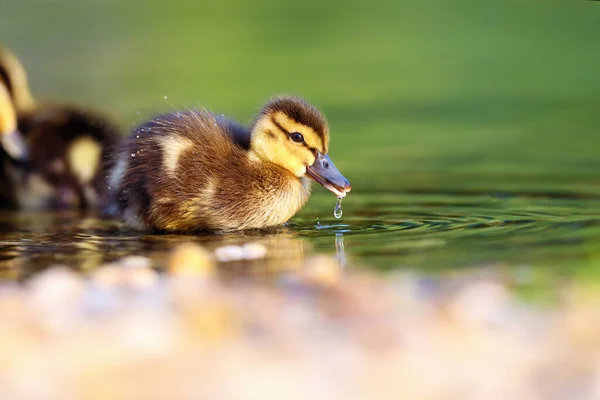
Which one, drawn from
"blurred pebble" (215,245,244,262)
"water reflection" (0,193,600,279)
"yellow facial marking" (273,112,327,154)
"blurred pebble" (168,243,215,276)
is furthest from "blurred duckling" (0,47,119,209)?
"blurred pebble" (168,243,215,276)

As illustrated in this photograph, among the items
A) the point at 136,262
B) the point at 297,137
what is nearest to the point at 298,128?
the point at 297,137

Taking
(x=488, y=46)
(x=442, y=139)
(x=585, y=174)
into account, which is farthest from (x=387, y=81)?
(x=585, y=174)

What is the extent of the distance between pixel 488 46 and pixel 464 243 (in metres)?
10.8

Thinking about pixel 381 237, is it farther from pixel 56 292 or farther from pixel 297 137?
pixel 56 292

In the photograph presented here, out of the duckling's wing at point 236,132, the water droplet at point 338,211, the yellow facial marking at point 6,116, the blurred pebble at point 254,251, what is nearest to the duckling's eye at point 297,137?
the duckling's wing at point 236,132

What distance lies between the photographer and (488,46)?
1475 cm

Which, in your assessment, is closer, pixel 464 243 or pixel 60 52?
pixel 464 243

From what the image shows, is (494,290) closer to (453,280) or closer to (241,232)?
(453,280)

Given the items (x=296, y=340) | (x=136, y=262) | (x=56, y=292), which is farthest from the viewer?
(x=136, y=262)

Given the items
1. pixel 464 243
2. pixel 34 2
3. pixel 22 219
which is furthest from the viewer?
pixel 34 2

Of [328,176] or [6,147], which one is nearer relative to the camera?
[328,176]

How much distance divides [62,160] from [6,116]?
1.33ft

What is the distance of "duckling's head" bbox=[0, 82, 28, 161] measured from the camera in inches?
253

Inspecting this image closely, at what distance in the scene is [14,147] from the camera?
643cm
